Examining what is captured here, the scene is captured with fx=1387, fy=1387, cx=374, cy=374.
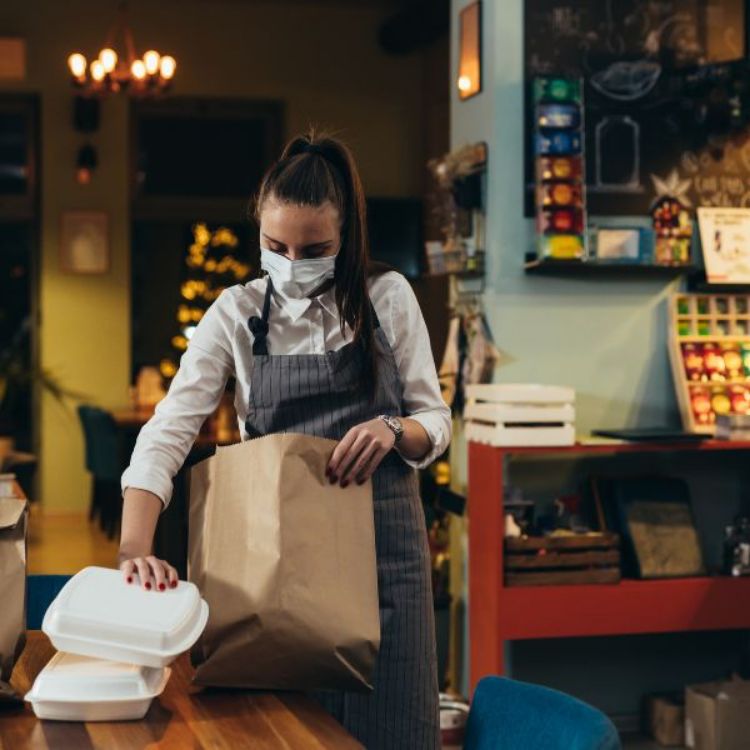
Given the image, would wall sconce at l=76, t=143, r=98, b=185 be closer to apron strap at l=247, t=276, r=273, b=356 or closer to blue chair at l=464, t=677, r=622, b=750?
apron strap at l=247, t=276, r=273, b=356

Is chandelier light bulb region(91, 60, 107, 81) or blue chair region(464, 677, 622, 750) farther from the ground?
chandelier light bulb region(91, 60, 107, 81)

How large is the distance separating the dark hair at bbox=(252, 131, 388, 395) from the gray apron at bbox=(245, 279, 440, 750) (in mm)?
40

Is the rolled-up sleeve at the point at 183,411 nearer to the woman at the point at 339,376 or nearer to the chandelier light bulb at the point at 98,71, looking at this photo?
the woman at the point at 339,376

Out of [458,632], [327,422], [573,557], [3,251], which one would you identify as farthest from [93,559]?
[327,422]

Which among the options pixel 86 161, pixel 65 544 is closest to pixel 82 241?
pixel 86 161

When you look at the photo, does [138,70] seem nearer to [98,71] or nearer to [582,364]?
[98,71]

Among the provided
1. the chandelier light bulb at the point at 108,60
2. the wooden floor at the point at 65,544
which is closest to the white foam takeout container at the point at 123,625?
the wooden floor at the point at 65,544

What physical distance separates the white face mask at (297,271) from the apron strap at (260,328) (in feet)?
0.12

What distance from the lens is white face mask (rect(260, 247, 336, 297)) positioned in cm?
203

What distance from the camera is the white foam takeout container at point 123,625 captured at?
5.46ft

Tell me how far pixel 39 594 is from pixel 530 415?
2.00m

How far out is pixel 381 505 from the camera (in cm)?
210

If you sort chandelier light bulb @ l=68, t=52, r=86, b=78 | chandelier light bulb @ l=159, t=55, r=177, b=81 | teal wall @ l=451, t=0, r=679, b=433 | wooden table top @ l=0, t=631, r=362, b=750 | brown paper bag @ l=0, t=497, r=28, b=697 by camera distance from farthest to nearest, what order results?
1. chandelier light bulb @ l=159, t=55, r=177, b=81
2. chandelier light bulb @ l=68, t=52, r=86, b=78
3. teal wall @ l=451, t=0, r=679, b=433
4. brown paper bag @ l=0, t=497, r=28, b=697
5. wooden table top @ l=0, t=631, r=362, b=750

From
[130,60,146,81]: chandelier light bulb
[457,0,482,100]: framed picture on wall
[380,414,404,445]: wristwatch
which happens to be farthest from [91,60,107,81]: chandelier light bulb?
[380,414,404,445]: wristwatch
